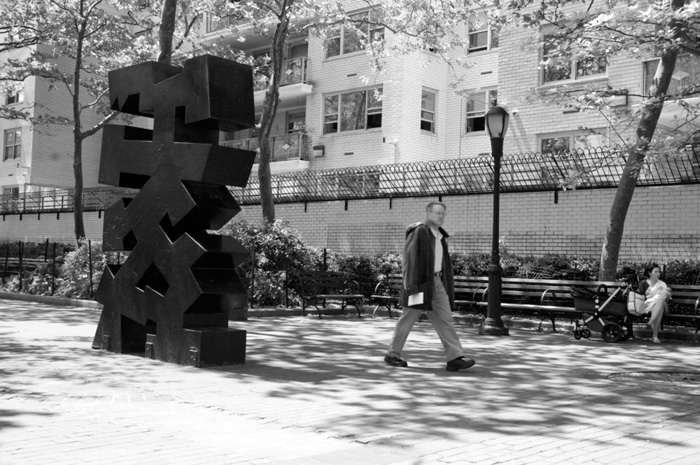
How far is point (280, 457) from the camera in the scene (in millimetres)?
5105

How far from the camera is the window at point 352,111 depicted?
30.6 m

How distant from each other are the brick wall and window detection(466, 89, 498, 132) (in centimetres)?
983

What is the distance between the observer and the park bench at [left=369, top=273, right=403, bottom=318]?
1819cm

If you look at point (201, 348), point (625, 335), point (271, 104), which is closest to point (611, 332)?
point (625, 335)

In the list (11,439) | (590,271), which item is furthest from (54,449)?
(590,271)

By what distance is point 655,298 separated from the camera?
44.6ft

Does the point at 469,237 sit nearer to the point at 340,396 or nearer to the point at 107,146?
the point at 107,146

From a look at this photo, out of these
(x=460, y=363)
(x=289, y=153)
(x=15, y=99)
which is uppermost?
(x=15, y=99)

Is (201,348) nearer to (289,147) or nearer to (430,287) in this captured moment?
(430,287)

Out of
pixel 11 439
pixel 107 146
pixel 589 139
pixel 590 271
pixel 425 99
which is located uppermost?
pixel 425 99

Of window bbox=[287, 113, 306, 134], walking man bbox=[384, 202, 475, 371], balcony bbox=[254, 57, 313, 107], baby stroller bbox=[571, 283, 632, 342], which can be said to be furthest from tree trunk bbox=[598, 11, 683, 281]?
window bbox=[287, 113, 306, 134]

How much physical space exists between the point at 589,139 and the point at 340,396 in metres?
17.6

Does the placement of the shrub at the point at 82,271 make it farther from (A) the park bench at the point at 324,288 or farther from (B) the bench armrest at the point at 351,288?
(B) the bench armrest at the point at 351,288

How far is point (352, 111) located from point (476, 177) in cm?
1186
